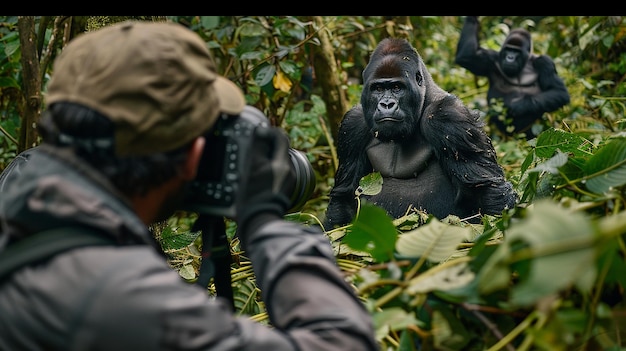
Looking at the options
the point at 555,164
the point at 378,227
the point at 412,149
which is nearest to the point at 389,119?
the point at 412,149

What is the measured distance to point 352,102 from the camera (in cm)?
522

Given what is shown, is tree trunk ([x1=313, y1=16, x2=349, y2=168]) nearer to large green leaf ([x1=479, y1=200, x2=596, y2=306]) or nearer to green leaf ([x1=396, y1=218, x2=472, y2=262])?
green leaf ([x1=396, y1=218, x2=472, y2=262])

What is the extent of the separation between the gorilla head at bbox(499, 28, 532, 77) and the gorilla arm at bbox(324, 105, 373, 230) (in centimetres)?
424

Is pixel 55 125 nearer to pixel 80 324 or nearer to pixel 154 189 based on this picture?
pixel 154 189

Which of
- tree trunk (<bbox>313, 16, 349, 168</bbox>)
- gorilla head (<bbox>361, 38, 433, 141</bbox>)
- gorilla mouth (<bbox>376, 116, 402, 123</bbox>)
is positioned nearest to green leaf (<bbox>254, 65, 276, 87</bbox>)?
tree trunk (<bbox>313, 16, 349, 168</bbox>)

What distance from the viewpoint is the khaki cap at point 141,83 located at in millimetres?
1170

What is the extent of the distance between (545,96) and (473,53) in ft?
2.69

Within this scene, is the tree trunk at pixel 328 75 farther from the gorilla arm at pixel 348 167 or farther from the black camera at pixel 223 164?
the black camera at pixel 223 164

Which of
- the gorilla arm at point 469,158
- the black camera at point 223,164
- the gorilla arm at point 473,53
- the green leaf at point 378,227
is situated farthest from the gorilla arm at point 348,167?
the gorilla arm at point 473,53

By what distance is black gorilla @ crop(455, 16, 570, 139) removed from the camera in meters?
7.14

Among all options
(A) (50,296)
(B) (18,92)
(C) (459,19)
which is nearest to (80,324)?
(A) (50,296)

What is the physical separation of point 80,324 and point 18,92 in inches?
155

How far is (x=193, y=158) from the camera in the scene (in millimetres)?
1291
